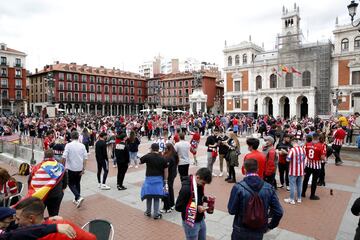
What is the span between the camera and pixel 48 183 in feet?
14.4

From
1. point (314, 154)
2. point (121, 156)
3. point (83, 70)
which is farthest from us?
point (83, 70)

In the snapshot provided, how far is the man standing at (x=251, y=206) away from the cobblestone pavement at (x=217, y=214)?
1.95 metres

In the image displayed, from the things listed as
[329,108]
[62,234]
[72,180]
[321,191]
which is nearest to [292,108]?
[329,108]

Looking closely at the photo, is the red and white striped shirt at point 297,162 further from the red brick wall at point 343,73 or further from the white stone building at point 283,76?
the red brick wall at point 343,73

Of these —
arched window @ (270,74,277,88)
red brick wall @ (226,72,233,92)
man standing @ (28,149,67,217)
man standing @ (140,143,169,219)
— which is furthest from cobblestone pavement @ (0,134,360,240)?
red brick wall @ (226,72,233,92)

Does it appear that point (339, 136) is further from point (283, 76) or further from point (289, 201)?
point (283, 76)

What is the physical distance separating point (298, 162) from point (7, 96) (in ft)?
218

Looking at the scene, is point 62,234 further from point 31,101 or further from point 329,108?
point 31,101

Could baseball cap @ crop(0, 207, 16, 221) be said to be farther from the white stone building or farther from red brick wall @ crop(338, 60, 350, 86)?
red brick wall @ crop(338, 60, 350, 86)

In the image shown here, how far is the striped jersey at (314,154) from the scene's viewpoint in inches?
257

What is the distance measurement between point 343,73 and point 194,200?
5092 centimetres

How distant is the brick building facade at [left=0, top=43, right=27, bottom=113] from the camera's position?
186ft

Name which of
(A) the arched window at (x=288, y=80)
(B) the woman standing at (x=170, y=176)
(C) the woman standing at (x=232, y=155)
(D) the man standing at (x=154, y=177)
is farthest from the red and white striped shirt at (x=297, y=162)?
(A) the arched window at (x=288, y=80)

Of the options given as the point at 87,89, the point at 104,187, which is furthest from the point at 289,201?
the point at 87,89
